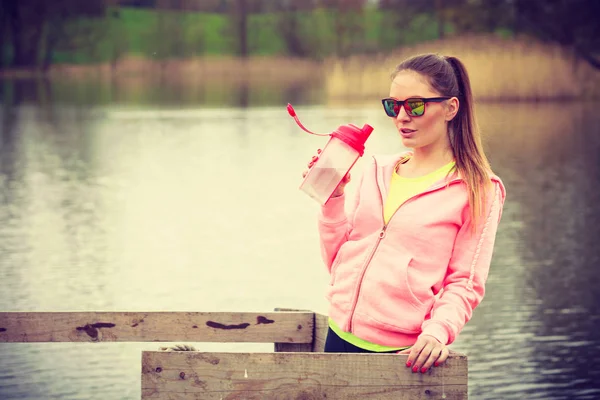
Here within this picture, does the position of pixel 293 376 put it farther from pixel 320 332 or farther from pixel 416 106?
pixel 320 332

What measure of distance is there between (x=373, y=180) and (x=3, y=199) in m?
11.3

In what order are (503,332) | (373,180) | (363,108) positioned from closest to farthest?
(373,180) < (503,332) < (363,108)

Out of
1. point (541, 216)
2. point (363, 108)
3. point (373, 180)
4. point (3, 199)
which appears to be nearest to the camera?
point (373, 180)

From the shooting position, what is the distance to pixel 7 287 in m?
8.98

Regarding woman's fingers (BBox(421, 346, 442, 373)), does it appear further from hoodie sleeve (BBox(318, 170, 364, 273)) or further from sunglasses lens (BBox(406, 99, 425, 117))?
sunglasses lens (BBox(406, 99, 425, 117))

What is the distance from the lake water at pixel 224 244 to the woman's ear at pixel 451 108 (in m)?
3.22

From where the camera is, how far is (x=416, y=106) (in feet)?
10.6

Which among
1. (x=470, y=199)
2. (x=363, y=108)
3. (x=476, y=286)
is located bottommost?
(x=363, y=108)

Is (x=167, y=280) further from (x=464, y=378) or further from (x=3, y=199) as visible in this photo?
(x=464, y=378)

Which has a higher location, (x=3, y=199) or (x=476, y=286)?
(x=476, y=286)

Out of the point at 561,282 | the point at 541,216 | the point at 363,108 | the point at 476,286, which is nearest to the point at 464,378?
the point at 476,286

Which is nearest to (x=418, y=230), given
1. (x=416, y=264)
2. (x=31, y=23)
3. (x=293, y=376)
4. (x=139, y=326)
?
(x=416, y=264)

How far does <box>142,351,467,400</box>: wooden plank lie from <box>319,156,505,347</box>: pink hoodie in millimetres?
129

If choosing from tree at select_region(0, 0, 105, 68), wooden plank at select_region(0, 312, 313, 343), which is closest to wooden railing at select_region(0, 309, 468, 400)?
wooden plank at select_region(0, 312, 313, 343)
